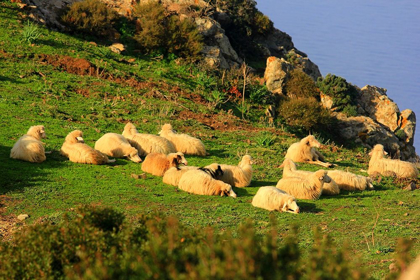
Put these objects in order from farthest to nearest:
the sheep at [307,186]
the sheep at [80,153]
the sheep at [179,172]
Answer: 1. the sheep at [80,153]
2. the sheep at [179,172]
3. the sheep at [307,186]

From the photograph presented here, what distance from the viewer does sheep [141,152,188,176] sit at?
15.4 metres

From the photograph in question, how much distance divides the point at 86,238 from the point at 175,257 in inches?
76.6

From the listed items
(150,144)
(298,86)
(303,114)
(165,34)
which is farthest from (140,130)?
(298,86)

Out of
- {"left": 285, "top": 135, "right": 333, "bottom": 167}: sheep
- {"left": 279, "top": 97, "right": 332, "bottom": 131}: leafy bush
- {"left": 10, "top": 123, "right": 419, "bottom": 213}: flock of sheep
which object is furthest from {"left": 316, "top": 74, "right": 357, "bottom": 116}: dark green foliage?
{"left": 285, "top": 135, "right": 333, "bottom": 167}: sheep

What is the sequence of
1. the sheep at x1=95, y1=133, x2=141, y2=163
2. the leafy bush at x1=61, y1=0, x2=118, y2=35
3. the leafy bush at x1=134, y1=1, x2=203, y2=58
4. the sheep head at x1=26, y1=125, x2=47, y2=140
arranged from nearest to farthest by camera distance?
the sheep head at x1=26, y1=125, x2=47, y2=140 < the sheep at x1=95, y1=133, x2=141, y2=163 < the leafy bush at x1=61, y1=0, x2=118, y2=35 < the leafy bush at x1=134, y1=1, x2=203, y2=58

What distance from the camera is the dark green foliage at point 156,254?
18.4ft

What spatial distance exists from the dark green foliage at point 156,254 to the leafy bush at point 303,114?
73.4ft

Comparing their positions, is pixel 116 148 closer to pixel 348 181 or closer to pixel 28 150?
pixel 28 150

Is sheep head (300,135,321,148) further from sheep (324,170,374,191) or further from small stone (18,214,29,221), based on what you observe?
small stone (18,214,29,221)

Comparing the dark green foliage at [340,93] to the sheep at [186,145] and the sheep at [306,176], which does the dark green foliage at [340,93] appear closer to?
the sheep at [186,145]

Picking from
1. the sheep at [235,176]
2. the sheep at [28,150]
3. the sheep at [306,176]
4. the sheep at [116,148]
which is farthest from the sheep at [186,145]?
the sheep at [28,150]

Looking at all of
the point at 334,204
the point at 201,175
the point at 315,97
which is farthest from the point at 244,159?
the point at 315,97

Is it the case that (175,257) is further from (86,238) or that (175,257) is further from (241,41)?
(241,41)

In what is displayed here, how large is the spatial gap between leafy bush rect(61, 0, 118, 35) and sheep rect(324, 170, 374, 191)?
18.5m
